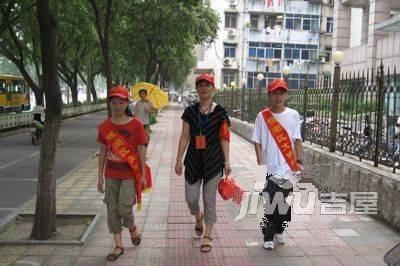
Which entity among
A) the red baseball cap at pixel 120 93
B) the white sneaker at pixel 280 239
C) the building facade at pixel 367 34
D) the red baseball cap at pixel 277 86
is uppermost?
the building facade at pixel 367 34

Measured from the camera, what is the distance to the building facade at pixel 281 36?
51688 millimetres

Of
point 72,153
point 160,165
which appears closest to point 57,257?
point 160,165

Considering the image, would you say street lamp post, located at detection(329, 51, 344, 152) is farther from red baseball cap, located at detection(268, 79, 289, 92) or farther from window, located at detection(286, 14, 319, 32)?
window, located at detection(286, 14, 319, 32)

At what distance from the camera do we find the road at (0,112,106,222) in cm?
765

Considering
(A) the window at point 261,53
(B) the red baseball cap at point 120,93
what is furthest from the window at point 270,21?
(B) the red baseball cap at point 120,93

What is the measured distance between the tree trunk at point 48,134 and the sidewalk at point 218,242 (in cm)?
34

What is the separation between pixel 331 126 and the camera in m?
8.20

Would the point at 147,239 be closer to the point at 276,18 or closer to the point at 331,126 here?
the point at 331,126

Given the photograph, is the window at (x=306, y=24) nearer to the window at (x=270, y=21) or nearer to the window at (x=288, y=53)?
the window at (x=288, y=53)

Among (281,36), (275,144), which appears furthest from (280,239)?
(281,36)

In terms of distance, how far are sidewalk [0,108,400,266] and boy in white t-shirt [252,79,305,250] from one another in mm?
360

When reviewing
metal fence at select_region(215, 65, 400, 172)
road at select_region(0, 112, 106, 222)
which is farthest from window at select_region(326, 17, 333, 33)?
metal fence at select_region(215, 65, 400, 172)

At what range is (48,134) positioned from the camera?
17.3 feet

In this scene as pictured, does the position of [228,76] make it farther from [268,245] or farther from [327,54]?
[268,245]
